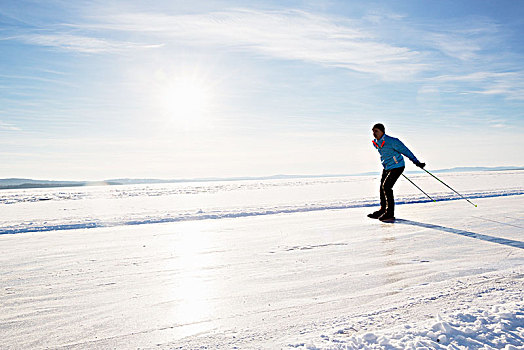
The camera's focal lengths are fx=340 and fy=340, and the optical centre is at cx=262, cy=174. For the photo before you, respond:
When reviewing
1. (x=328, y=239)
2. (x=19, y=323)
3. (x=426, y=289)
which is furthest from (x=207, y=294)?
(x=328, y=239)

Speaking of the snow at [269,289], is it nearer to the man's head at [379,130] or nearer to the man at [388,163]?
the man at [388,163]

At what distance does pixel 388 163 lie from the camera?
7352 millimetres

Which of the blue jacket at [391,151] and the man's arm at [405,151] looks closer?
the man's arm at [405,151]

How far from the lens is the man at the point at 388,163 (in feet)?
23.1

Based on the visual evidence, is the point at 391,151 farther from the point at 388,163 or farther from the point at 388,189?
the point at 388,189

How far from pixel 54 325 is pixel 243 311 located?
1348 millimetres

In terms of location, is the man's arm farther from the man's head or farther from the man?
the man's head

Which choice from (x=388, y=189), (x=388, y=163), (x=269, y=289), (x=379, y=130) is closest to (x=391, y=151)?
(x=388, y=163)

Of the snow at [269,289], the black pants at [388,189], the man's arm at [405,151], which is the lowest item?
the snow at [269,289]

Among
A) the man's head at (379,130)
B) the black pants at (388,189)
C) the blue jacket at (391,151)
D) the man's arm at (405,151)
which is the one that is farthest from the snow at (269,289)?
the man's head at (379,130)

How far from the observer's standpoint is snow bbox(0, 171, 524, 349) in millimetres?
2146

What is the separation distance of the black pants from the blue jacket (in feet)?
0.39

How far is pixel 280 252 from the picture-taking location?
4453 millimetres

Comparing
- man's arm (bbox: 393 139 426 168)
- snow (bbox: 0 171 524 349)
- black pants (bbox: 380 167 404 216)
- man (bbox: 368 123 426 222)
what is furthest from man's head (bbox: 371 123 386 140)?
snow (bbox: 0 171 524 349)
